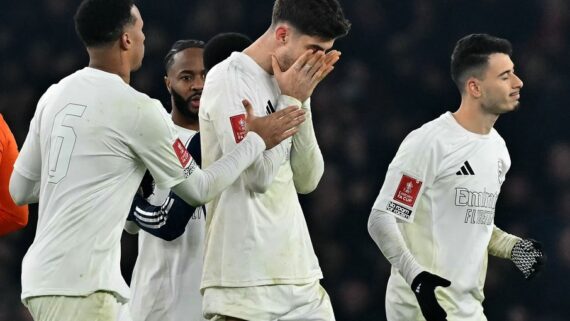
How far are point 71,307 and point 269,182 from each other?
707 millimetres

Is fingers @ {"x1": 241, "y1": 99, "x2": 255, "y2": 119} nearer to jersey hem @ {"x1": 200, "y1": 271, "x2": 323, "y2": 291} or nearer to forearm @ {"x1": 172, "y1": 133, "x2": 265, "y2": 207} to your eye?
forearm @ {"x1": 172, "y1": 133, "x2": 265, "y2": 207}

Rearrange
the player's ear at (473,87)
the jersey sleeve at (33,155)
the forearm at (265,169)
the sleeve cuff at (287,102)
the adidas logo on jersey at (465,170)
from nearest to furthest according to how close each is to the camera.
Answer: the jersey sleeve at (33,155)
the forearm at (265,169)
the sleeve cuff at (287,102)
the adidas logo on jersey at (465,170)
the player's ear at (473,87)

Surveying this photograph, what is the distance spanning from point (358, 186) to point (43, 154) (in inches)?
142

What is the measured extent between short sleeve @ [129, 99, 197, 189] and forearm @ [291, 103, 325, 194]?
1.56 feet

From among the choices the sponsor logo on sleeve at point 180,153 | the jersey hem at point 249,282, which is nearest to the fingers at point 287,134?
the sponsor logo on sleeve at point 180,153

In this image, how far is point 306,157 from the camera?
3.32 meters

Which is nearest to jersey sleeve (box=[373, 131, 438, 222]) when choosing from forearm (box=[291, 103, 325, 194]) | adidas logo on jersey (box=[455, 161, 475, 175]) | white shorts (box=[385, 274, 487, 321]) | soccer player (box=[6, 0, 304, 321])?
adidas logo on jersey (box=[455, 161, 475, 175])

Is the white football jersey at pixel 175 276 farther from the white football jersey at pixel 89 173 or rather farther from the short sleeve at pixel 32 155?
the white football jersey at pixel 89 173

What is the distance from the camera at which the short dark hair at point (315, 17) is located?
10.7 feet

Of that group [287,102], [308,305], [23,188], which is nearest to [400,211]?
[308,305]

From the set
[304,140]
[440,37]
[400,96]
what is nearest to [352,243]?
[400,96]

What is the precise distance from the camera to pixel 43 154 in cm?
286

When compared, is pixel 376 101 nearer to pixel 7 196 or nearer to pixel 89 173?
pixel 7 196

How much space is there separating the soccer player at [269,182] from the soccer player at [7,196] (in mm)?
982
